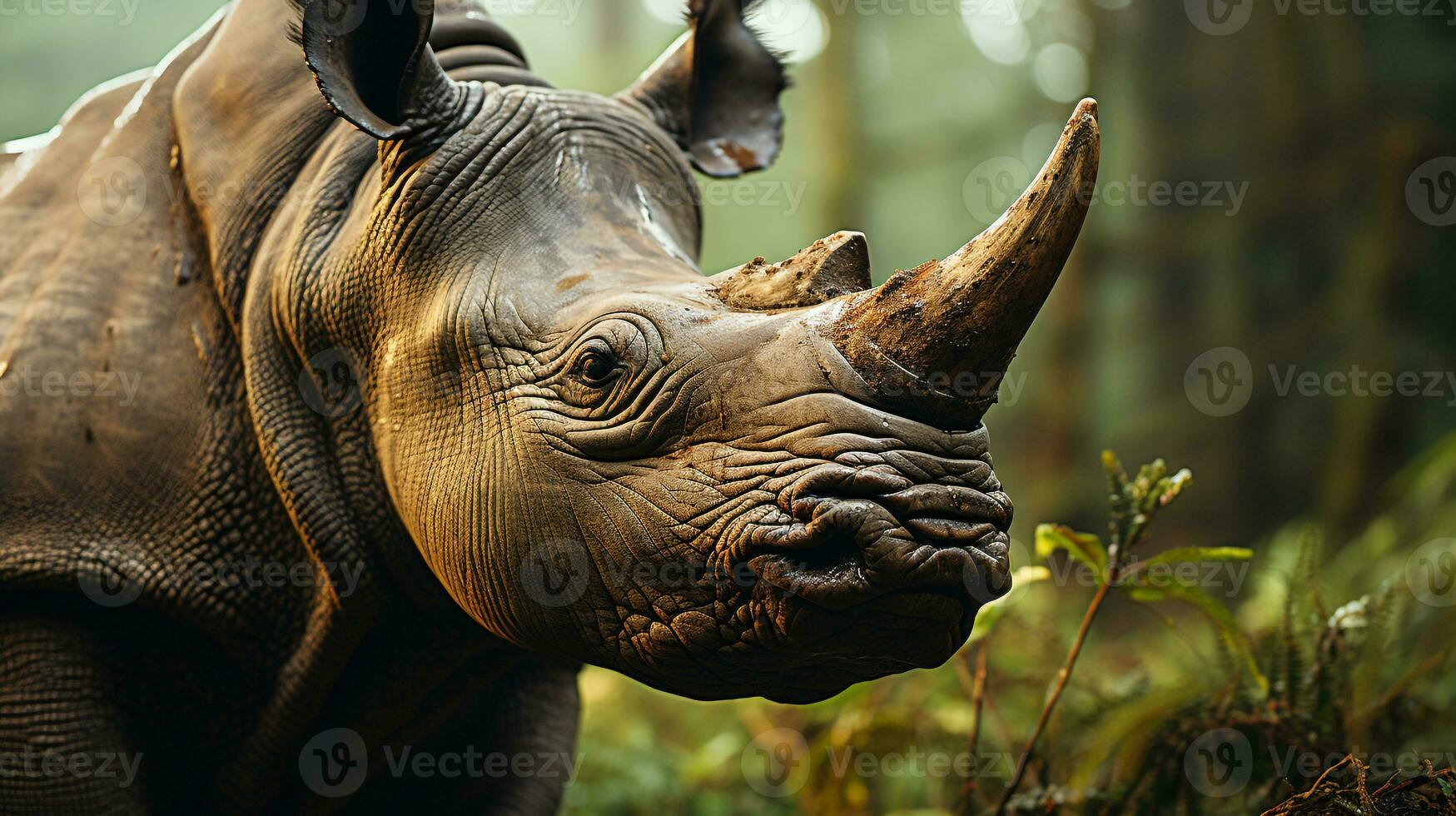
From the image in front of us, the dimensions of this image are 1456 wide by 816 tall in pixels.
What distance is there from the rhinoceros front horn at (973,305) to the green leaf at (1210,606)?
1608 millimetres

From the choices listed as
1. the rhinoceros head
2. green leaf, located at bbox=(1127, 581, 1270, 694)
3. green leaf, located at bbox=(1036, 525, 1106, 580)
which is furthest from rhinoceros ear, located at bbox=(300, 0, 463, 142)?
green leaf, located at bbox=(1127, 581, 1270, 694)

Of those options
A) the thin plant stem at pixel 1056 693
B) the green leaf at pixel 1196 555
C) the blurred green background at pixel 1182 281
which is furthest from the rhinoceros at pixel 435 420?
the blurred green background at pixel 1182 281

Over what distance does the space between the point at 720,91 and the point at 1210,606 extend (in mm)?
2261

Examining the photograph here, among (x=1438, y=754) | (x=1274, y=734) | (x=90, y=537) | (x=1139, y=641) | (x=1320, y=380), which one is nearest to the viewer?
(x=90, y=537)

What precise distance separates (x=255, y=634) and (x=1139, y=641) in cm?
778

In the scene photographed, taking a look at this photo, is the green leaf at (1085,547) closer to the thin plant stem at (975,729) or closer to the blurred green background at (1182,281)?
the thin plant stem at (975,729)

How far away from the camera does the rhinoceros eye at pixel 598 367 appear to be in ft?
8.33

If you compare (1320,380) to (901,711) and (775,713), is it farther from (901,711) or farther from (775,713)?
(901,711)

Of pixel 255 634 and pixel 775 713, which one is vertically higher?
pixel 255 634

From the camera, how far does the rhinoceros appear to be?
2229 millimetres

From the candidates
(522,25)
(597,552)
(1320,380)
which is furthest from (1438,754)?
(522,25)

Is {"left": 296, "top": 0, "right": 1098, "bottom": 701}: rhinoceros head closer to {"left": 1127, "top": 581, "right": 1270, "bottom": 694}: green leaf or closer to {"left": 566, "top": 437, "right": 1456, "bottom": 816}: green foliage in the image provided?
{"left": 566, "top": 437, "right": 1456, "bottom": 816}: green foliage

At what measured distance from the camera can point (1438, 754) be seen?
3965mm

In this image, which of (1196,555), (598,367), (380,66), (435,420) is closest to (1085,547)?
(1196,555)
